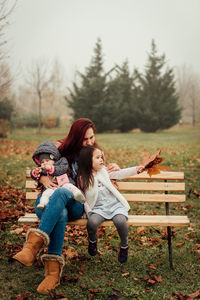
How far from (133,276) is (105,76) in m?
22.7

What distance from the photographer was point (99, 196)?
10.9 ft

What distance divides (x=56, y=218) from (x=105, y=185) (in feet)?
2.35

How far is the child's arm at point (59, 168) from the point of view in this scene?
3.24 m

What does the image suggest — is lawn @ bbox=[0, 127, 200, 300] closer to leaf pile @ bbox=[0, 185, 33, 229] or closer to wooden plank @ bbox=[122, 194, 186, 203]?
leaf pile @ bbox=[0, 185, 33, 229]

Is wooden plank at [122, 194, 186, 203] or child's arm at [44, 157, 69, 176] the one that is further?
wooden plank at [122, 194, 186, 203]

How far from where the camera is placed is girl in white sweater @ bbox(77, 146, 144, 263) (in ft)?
10.0

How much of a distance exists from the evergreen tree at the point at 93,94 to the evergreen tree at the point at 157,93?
3.76 m

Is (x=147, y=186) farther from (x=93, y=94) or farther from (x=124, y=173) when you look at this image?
(x=93, y=94)

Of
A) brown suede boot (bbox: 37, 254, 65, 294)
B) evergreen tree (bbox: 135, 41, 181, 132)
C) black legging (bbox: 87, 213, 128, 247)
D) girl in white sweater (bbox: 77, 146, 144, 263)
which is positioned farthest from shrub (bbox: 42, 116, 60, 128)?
brown suede boot (bbox: 37, 254, 65, 294)

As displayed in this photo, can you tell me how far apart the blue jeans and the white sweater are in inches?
11.3

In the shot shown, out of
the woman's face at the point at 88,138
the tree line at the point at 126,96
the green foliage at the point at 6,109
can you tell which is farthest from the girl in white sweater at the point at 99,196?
the tree line at the point at 126,96

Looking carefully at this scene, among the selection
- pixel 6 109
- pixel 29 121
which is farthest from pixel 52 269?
pixel 29 121

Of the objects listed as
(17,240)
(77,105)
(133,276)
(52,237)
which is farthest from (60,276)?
(77,105)

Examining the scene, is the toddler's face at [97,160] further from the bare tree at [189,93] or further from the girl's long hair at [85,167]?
the bare tree at [189,93]
